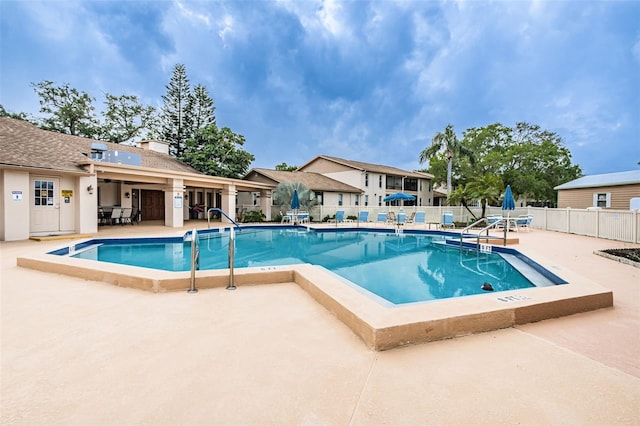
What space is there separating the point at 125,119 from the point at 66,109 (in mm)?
4454

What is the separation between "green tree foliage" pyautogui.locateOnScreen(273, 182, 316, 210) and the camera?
69.1ft

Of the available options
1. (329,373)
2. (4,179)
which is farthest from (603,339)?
(4,179)

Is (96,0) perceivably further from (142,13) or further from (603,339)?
(603,339)

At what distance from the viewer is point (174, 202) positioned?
15664 mm

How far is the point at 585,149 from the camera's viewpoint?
136 ft

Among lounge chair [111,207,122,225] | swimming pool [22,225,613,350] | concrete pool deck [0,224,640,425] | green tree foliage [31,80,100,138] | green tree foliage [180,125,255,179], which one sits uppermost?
green tree foliage [31,80,100,138]

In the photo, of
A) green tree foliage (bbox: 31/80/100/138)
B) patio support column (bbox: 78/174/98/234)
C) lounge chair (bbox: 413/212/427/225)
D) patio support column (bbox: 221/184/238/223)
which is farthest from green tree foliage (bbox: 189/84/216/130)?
lounge chair (bbox: 413/212/427/225)

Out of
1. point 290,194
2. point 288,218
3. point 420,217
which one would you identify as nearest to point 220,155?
point 290,194

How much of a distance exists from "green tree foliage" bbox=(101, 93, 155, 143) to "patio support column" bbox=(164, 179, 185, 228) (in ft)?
60.4

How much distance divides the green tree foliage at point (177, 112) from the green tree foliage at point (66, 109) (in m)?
6.14

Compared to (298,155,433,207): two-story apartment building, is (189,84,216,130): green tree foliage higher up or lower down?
higher up

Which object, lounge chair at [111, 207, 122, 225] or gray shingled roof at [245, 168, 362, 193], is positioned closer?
lounge chair at [111, 207, 122, 225]

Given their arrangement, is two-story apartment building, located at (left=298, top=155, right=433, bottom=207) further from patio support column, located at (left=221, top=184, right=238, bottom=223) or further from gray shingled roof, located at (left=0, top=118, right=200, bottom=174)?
gray shingled roof, located at (left=0, top=118, right=200, bottom=174)

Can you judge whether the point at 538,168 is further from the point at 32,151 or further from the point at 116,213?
the point at 32,151
